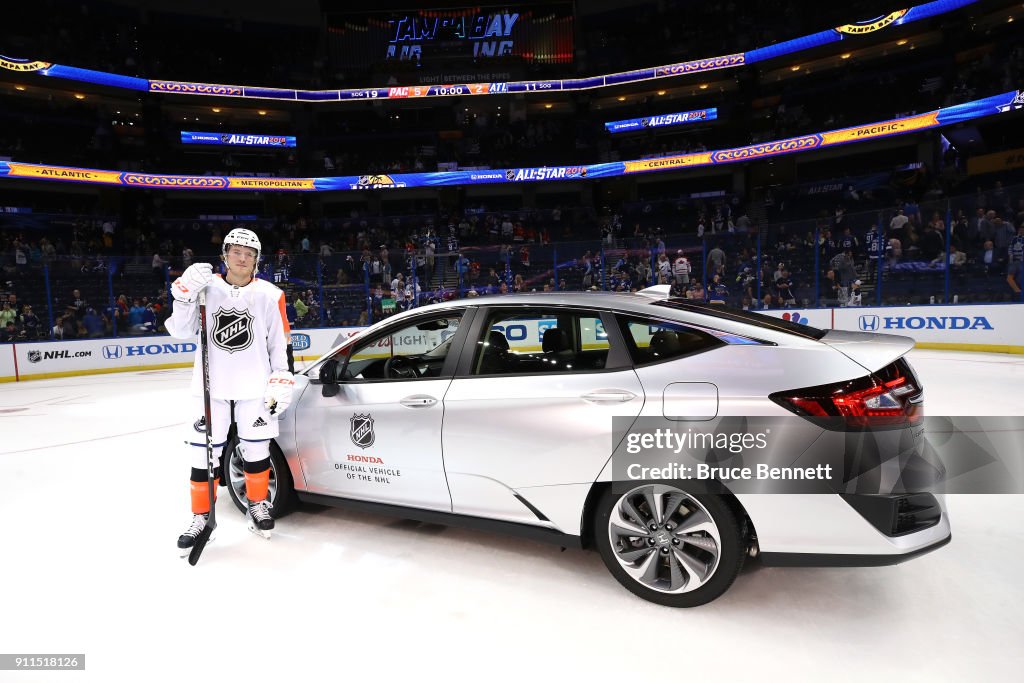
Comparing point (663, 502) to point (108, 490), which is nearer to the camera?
point (663, 502)

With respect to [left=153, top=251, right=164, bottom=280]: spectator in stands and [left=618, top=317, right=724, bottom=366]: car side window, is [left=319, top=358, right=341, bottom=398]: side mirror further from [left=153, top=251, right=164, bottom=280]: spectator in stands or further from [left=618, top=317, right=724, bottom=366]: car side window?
[left=153, top=251, right=164, bottom=280]: spectator in stands

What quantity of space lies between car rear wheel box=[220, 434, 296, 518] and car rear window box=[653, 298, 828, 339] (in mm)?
2489

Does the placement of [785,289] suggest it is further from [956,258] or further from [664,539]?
[664,539]

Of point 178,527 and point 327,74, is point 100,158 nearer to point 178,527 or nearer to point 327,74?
point 327,74

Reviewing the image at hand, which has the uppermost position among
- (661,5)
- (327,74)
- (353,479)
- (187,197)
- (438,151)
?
(661,5)

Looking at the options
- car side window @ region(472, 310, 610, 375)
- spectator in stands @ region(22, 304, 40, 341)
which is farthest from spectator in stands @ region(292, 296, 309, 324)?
car side window @ region(472, 310, 610, 375)

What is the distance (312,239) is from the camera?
27453mm

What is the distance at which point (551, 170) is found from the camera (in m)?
25.7

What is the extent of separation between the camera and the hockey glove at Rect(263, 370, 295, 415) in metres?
3.17

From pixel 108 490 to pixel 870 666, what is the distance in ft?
16.7

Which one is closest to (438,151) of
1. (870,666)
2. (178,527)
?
(178,527)

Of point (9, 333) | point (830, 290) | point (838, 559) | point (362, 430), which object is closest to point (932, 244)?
point (830, 290)

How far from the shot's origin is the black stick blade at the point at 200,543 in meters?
3.08

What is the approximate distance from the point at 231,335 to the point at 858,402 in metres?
3.19
